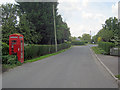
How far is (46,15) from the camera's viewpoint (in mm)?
30734

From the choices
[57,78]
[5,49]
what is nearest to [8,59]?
[5,49]

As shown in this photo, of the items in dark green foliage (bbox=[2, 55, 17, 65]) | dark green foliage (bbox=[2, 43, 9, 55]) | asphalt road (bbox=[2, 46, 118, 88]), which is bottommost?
asphalt road (bbox=[2, 46, 118, 88])

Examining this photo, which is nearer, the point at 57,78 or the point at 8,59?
the point at 57,78

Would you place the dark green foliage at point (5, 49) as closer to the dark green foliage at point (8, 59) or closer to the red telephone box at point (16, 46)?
the red telephone box at point (16, 46)

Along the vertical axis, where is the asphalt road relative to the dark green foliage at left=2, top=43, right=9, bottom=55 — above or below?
below

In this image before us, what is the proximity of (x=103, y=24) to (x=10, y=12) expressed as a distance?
4739 centimetres

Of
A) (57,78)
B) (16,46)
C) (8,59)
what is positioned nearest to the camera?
(57,78)

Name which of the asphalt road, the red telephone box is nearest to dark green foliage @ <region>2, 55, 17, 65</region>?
the red telephone box

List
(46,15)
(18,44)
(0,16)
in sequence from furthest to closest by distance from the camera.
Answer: (46,15), (0,16), (18,44)

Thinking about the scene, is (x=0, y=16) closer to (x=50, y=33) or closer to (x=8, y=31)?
(x=8, y=31)

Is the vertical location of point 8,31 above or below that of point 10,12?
below

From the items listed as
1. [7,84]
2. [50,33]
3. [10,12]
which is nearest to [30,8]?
[50,33]

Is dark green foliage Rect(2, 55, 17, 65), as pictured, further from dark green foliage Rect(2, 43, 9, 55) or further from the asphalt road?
the asphalt road

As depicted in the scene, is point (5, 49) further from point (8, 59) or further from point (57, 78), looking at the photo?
point (57, 78)
